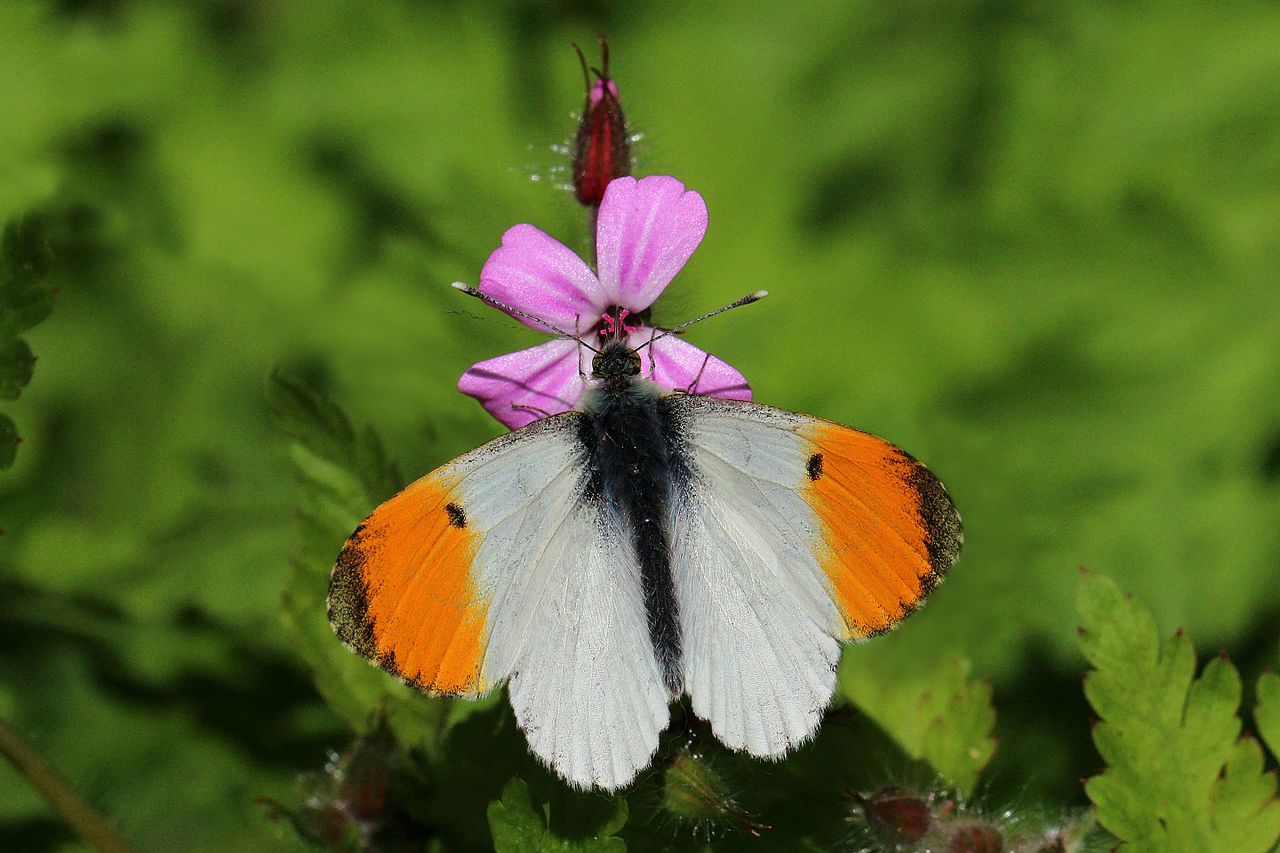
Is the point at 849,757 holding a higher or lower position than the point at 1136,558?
higher

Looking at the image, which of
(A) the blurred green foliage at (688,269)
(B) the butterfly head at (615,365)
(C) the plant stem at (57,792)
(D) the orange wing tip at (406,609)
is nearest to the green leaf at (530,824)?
(D) the orange wing tip at (406,609)

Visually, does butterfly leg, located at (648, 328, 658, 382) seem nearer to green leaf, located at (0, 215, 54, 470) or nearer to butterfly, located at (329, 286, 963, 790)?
butterfly, located at (329, 286, 963, 790)

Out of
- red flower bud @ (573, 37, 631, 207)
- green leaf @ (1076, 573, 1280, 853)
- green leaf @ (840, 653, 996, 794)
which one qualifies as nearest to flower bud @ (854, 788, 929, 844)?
green leaf @ (840, 653, 996, 794)

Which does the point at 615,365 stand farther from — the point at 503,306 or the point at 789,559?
the point at 789,559

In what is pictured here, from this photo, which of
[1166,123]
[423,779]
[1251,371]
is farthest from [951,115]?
[423,779]

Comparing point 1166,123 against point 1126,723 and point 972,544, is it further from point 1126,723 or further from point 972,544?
point 1126,723

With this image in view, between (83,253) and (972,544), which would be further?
(83,253)

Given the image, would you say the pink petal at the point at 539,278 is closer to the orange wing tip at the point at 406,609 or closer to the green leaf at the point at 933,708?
the orange wing tip at the point at 406,609
